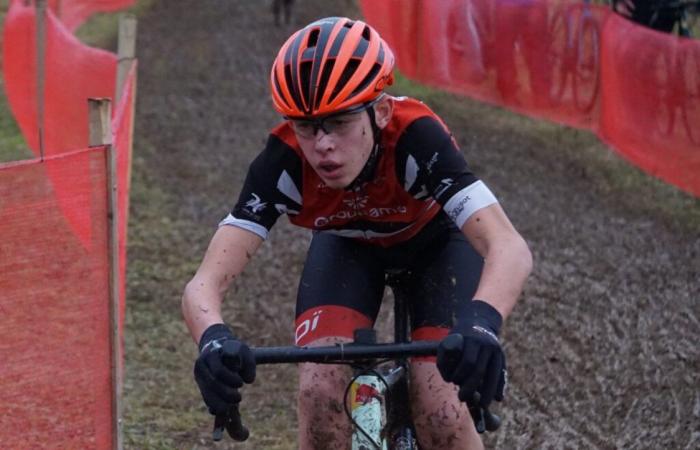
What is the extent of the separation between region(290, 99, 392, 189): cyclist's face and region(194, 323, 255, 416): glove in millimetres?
675

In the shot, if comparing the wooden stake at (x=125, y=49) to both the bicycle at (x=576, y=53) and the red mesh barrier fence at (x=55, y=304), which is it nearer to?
the red mesh barrier fence at (x=55, y=304)

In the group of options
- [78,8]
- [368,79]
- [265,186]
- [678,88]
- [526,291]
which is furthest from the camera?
[78,8]

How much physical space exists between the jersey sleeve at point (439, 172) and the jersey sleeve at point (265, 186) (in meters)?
0.36

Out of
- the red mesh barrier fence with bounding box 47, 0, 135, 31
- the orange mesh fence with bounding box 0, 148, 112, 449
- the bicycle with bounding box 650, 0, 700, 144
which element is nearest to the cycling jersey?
the orange mesh fence with bounding box 0, 148, 112, 449

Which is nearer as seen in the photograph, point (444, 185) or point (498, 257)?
point (498, 257)

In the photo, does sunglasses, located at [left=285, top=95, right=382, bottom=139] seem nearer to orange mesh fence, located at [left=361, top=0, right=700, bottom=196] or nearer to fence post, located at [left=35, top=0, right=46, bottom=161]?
fence post, located at [left=35, top=0, right=46, bottom=161]

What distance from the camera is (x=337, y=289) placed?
4215 mm

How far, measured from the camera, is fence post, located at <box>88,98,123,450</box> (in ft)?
18.6

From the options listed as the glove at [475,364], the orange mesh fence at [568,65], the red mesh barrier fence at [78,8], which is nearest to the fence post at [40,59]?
the orange mesh fence at [568,65]

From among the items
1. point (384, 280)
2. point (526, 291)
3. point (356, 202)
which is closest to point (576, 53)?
point (526, 291)

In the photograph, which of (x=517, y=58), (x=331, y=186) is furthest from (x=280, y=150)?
(x=517, y=58)

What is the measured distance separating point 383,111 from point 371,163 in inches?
6.8

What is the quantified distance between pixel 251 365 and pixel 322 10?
1985 cm

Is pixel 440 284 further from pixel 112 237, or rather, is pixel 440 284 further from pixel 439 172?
pixel 112 237
